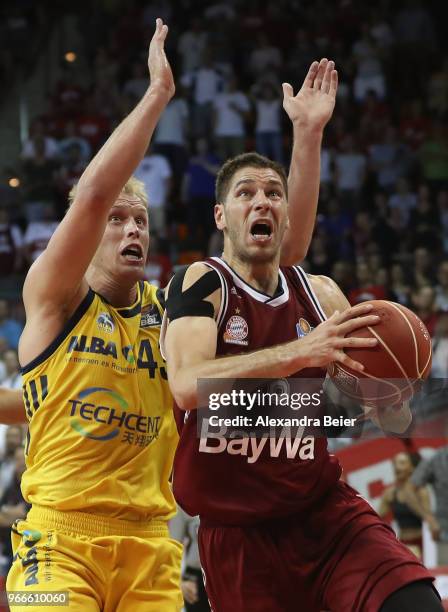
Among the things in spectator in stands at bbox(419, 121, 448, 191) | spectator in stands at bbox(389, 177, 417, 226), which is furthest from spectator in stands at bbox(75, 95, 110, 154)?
spectator in stands at bbox(419, 121, 448, 191)

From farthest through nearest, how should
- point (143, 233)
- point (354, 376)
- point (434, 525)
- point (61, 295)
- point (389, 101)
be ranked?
1. point (389, 101)
2. point (434, 525)
3. point (143, 233)
4. point (61, 295)
5. point (354, 376)

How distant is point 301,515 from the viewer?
4.08m

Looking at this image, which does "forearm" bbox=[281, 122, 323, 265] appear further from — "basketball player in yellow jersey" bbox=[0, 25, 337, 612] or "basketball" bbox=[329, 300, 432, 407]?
"basketball" bbox=[329, 300, 432, 407]

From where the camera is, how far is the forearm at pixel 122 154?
3832 mm

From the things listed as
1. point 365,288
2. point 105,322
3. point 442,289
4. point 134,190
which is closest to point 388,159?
point 365,288

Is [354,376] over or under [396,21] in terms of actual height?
under

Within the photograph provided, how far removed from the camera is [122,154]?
3.83 m

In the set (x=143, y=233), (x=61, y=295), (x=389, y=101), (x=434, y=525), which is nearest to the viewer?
(x=61, y=295)

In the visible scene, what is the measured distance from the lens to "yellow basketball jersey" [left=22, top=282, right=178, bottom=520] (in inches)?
160

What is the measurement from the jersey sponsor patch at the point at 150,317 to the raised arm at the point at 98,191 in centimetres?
57

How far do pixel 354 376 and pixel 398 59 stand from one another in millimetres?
13682

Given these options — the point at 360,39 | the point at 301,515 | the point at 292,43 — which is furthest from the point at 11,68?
the point at 301,515

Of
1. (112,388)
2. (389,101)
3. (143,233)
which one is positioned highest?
(389,101)

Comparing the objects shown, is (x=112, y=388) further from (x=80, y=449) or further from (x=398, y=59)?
(x=398, y=59)
